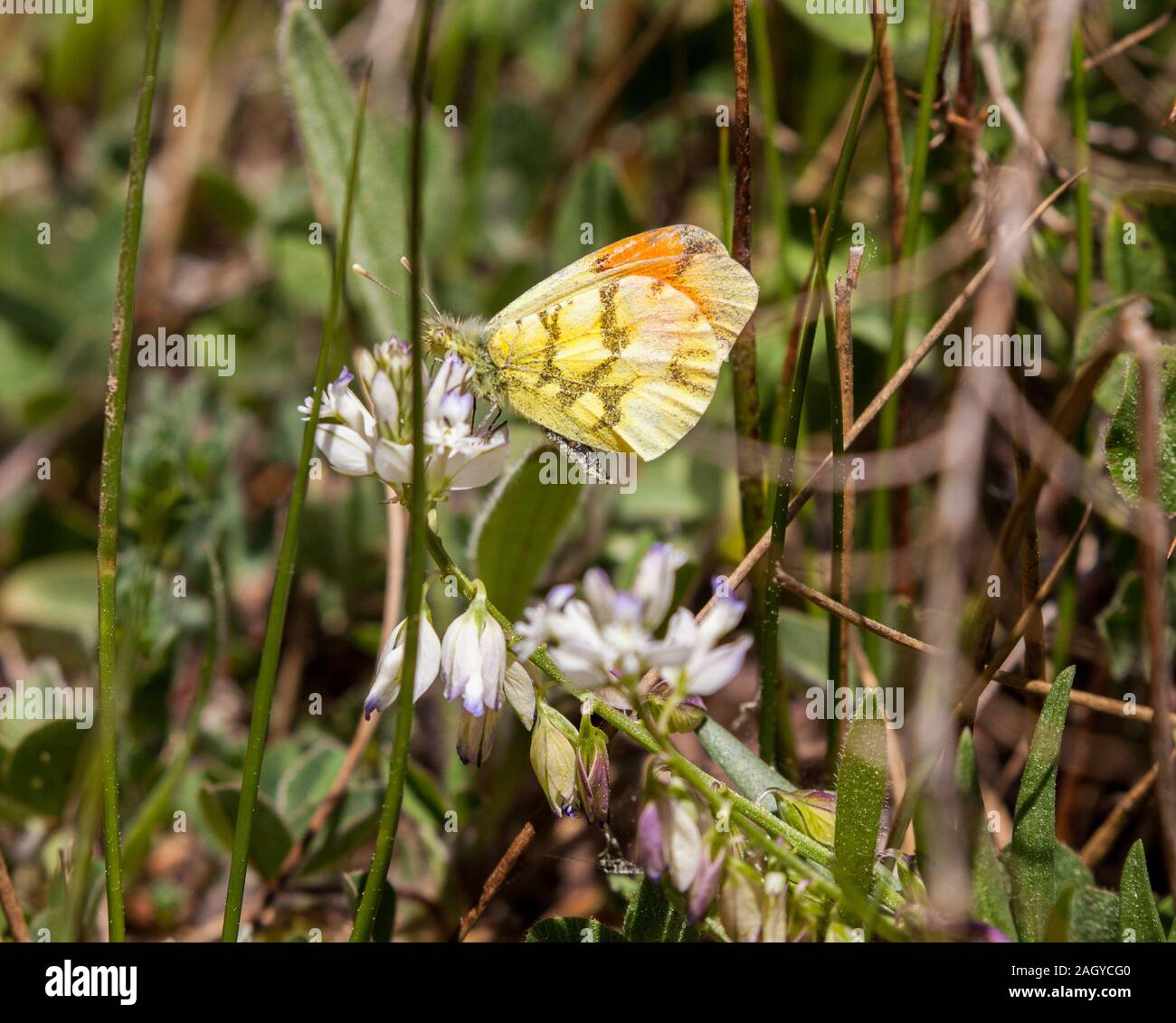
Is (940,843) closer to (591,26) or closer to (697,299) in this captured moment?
(697,299)

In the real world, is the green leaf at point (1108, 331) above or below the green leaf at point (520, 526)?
above

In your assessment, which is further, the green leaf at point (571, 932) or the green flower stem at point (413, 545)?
the green leaf at point (571, 932)

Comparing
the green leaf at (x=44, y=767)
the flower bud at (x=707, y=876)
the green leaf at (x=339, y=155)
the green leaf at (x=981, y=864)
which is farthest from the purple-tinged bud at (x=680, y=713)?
the green leaf at (x=339, y=155)

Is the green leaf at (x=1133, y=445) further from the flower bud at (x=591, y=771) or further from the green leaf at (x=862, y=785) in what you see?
the flower bud at (x=591, y=771)

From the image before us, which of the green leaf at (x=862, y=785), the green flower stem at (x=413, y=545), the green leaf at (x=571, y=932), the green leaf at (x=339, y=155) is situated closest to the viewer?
the green flower stem at (x=413, y=545)

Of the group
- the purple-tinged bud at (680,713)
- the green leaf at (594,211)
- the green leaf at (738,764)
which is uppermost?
the green leaf at (594,211)

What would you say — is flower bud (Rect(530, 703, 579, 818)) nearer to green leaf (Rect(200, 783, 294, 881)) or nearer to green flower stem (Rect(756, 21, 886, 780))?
green flower stem (Rect(756, 21, 886, 780))
